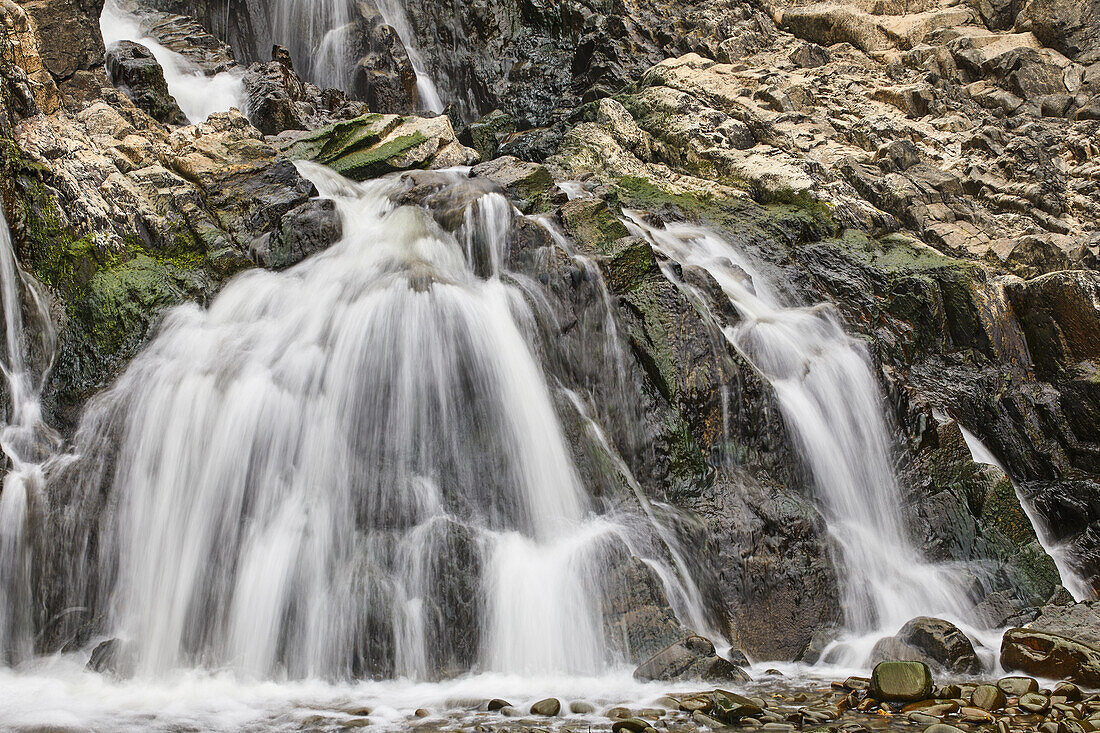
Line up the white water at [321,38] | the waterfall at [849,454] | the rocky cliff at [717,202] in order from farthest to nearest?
1. the white water at [321,38]
2. the rocky cliff at [717,202]
3. the waterfall at [849,454]

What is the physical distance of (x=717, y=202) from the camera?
13.8 metres

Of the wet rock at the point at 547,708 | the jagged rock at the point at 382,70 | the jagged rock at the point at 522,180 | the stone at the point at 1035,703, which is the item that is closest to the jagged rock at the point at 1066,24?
the jagged rock at the point at 522,180

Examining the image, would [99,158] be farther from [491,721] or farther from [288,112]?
[491,721]

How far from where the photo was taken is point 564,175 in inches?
556

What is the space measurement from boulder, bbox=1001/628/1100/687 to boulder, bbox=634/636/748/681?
2.18 meters

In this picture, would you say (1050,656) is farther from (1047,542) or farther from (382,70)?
(382,70)

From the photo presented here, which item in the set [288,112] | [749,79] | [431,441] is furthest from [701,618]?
[749,79]

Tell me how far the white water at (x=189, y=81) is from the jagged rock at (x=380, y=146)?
2409mm

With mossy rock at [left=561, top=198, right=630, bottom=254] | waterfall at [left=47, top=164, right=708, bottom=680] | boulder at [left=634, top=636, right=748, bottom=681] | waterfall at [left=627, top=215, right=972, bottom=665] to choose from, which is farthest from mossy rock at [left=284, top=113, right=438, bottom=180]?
boulder at [left=634, top=636, right=748, bottom=681]

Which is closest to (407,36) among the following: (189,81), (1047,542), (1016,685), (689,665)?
(189,81)

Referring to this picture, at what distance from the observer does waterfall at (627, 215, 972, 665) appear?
7539mm

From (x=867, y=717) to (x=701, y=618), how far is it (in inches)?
78.4

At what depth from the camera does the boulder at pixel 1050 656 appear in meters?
5.49

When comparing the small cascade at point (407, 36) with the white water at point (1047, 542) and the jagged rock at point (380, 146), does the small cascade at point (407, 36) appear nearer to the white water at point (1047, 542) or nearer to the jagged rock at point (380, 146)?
the jagged rock at point (380, 146)
